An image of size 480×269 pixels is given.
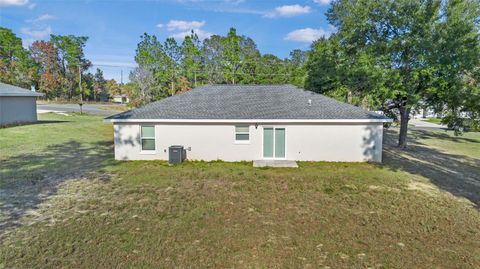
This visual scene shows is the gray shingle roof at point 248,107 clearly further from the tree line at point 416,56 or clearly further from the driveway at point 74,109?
the driveway at point 74,109

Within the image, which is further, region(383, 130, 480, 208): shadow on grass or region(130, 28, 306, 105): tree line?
region(130, 28, 306, 105): tree line

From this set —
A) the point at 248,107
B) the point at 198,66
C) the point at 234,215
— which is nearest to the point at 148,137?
the point at 248,107

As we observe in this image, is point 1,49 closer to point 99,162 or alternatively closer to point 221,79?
point 221,79

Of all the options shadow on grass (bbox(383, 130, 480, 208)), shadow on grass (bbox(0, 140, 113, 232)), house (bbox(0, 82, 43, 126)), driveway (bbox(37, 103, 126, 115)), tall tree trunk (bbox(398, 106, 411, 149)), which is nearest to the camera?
shadow on grass (bbox(0, 140, 113, 232))

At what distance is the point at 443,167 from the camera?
45.9 ft

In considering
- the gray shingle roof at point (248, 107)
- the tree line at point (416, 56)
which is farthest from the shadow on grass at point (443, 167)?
the gray shingle roof at point (248, 107)

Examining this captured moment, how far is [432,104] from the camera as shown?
17.8 metres

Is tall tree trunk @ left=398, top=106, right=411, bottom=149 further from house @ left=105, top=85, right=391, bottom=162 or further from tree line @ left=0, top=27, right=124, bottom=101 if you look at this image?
tree line @ left=0, top=27, right=124, bottom=101

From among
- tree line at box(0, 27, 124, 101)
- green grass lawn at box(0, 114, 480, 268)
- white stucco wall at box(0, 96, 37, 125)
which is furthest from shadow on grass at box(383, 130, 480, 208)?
tree line at box(0, 27, 124, 101)

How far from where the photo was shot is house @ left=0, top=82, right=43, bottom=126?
22328 millimetres

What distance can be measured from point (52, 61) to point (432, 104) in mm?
69662

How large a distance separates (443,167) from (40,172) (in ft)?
62.1

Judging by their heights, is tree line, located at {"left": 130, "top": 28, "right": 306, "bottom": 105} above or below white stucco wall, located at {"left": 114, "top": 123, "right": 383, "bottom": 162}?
above

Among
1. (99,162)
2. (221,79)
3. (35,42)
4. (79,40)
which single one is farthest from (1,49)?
(99,162)
